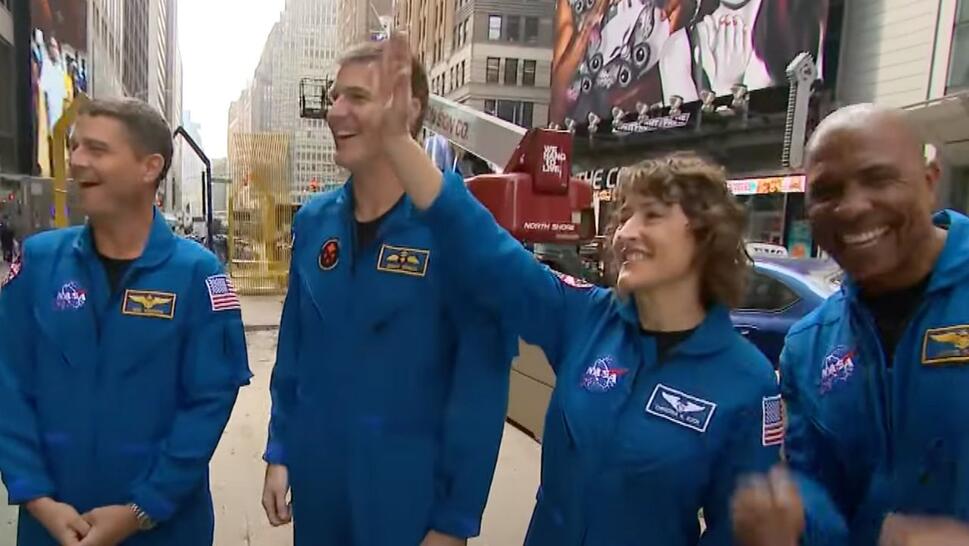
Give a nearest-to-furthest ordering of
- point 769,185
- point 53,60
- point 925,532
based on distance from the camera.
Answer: point 925,532 → point 769,185 → point 53,60

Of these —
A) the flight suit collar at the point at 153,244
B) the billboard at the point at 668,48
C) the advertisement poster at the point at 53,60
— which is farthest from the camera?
the advertisement poster at the point at 53,60

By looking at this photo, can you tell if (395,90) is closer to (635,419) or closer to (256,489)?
(635,419)

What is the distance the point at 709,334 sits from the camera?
1.31 metres

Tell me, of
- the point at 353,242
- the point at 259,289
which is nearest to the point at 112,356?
the point at 353,242

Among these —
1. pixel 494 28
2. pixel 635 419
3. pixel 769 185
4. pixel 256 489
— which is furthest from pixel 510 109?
pixel 635 419

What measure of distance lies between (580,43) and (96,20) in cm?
2712

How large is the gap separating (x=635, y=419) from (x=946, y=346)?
51 cm

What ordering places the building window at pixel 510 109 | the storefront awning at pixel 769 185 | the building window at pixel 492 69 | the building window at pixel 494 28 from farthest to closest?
the building window at pixel 494 28, the building window at pixel 492 69, the building window at pixel 510 109, the storefront awning at pixel 769 185

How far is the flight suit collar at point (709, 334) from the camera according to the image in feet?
4.24

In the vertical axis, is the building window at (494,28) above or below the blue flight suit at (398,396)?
above

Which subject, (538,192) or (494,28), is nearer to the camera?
(538,192)

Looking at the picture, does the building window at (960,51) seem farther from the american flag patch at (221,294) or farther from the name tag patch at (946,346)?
the american flag patch at (221,294)

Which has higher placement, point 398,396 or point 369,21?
point 369,21

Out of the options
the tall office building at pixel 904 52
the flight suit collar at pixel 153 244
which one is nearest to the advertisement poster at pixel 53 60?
the tall office building at pixel 904 52
